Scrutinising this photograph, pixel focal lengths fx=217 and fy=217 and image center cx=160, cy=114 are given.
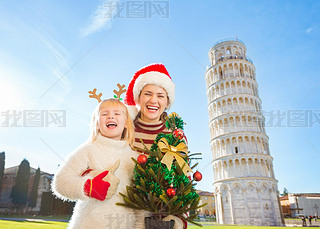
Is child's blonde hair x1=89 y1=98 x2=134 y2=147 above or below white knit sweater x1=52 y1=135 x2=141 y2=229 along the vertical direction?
above

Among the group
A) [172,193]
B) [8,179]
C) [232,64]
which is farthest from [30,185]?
[172,193]

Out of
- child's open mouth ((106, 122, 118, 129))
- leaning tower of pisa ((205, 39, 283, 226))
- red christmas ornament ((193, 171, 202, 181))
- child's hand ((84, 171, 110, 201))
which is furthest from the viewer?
leaning tower of pisa ((205, 39, 283, 226))

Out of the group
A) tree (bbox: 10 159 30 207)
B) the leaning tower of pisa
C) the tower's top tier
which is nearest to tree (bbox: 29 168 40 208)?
tree (bbox: 10 159 30 207)

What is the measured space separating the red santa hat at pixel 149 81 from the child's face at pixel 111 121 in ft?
2.23

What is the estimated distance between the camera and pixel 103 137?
255cm

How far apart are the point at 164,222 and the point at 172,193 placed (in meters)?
0.26

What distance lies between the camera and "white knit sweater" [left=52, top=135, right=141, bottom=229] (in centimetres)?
210

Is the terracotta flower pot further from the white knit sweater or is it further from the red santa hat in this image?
the red santa hat

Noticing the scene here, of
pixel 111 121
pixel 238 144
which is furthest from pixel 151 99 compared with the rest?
pixel 238 144

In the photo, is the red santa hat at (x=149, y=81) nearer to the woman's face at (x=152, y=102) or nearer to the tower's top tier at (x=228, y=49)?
the woman's face at (x=152, y=102)

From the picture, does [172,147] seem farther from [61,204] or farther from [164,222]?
[61,204]

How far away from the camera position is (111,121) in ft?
8.40

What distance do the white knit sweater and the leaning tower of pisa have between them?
27798mm

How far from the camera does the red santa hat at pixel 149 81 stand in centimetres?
315
